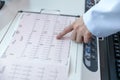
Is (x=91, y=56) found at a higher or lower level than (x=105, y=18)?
lower

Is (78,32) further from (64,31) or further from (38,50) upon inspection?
(38,50)

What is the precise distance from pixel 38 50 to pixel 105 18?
0.75ft

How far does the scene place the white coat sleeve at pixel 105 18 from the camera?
0.64 metres

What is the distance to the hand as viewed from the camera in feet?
2.20

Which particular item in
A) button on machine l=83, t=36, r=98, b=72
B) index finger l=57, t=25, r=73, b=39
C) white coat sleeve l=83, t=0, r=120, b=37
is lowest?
button on machine l=83, t=36, r=98, b=72

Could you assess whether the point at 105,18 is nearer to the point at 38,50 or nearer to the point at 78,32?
the point at 78,32

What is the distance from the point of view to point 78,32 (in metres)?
0.68

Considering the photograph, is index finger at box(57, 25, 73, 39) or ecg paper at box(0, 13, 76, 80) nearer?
ecg paper at box(0, 13, 76, 80)

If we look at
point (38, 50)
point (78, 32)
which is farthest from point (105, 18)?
point (38, 50)

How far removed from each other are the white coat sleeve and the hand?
2 centimetres

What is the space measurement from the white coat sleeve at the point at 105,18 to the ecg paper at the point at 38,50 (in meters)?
0.09

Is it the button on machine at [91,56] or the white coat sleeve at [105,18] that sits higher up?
the white coat sleeve at [105,18]

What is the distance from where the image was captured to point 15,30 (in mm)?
707

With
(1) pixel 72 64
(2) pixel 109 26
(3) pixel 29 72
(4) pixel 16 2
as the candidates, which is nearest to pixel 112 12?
(2) pixel 109 26
